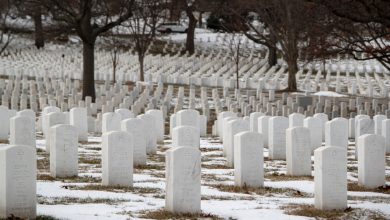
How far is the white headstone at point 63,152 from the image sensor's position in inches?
528

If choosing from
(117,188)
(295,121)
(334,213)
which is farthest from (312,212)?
(295,121)

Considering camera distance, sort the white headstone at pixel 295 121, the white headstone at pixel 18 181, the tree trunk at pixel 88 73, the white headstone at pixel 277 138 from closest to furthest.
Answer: the white headstone at pixel 18 181
the white headstone at pixel 277 138
the white headstone at pixel 295 121
the tree trunk at pixel 88 73

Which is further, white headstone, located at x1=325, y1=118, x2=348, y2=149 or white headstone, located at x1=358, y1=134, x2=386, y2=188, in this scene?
white headstone, located at x1=325, y1=118, x2=348, y2=149

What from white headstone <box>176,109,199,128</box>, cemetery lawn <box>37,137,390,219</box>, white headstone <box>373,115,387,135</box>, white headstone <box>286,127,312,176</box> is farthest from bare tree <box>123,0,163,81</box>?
cemetery lawn <box>37,137,390,219</box>

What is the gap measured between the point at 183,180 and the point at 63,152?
3514 millimetres

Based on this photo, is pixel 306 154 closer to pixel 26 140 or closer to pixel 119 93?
pixel 26 140

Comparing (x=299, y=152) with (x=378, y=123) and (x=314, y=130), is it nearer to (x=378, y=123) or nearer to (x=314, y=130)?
(x=314, y=130)

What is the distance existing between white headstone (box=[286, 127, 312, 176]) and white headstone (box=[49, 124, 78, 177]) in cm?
357

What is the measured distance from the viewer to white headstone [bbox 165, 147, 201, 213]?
409 inches

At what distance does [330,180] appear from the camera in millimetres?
11039

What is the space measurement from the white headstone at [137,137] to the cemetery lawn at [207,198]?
169 mm

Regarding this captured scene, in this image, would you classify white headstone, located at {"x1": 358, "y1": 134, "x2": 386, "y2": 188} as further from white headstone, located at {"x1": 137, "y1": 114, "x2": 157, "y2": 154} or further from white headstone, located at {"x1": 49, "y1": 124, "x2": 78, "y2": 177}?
white headstone, located at {"x1": 137, "y1": 114, "x2": 157, "y2": 154}

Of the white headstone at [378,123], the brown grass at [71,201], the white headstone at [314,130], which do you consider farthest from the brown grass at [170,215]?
the white headstone at [378,123]

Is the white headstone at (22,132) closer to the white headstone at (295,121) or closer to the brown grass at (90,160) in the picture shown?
the brown grass at (90,160)
